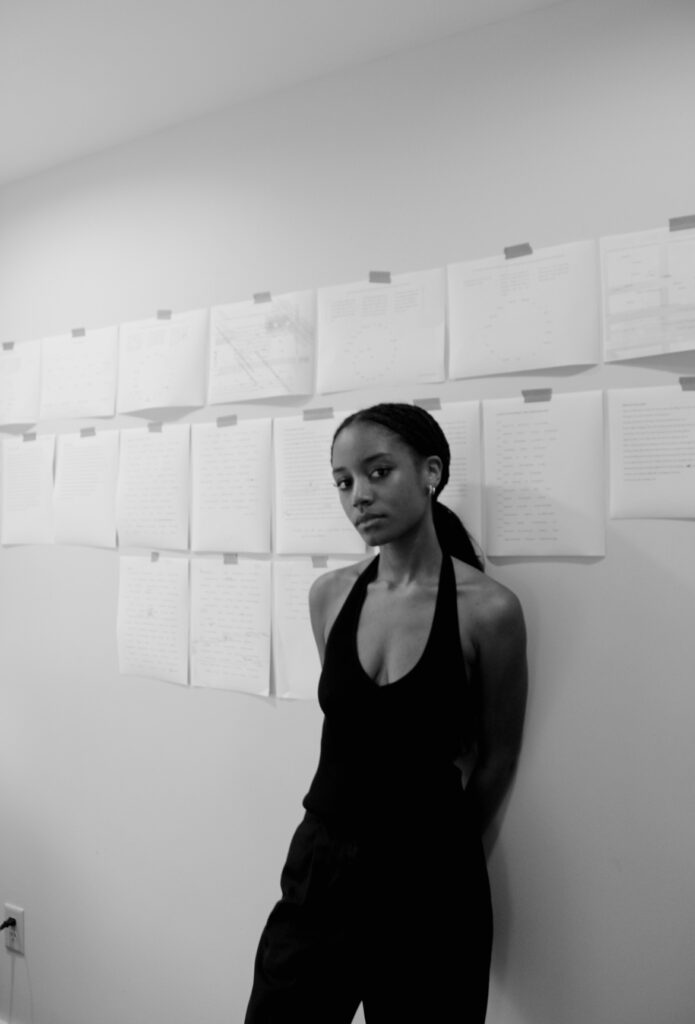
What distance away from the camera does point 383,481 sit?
1210 mm

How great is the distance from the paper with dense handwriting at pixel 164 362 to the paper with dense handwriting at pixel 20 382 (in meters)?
0.31

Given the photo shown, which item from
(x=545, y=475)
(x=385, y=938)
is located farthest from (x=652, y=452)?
(x=385, y=938)

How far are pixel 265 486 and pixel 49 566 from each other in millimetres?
723

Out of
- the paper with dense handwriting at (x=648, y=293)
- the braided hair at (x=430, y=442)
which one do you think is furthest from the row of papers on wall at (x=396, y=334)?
the braided hair at (x=430, y=442)

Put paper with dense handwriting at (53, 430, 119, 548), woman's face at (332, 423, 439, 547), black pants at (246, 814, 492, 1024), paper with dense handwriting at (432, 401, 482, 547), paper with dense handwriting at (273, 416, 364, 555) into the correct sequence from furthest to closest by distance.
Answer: paper with dense handwriting at (53, 430, 119, 548) → paper with dense handwriting at (273, 416, 364, 555) → paper with dense handwriting at (432, 401, 482, 547) → woman's face at (332, 423, 439, 547) → black pants at (246, 814, 492, 1024)

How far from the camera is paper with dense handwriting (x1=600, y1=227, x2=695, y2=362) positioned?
48.3 inches

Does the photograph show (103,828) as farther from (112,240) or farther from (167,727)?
(112,240)

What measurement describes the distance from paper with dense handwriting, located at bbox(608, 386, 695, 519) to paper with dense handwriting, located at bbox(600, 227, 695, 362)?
0.09 metres

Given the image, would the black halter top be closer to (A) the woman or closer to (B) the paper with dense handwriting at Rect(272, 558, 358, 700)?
(A) the woman

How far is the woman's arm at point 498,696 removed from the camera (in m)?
1.21

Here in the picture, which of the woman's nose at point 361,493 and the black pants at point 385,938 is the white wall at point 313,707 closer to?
the black pants at point 385,938

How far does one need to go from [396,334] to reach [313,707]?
0.81m

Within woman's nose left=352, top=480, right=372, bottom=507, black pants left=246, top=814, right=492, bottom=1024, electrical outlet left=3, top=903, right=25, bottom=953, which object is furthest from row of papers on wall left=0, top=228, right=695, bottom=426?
electrical outlet left=3, top=903, right=25, bottom=953

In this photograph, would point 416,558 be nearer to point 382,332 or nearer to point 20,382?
point 382,332
